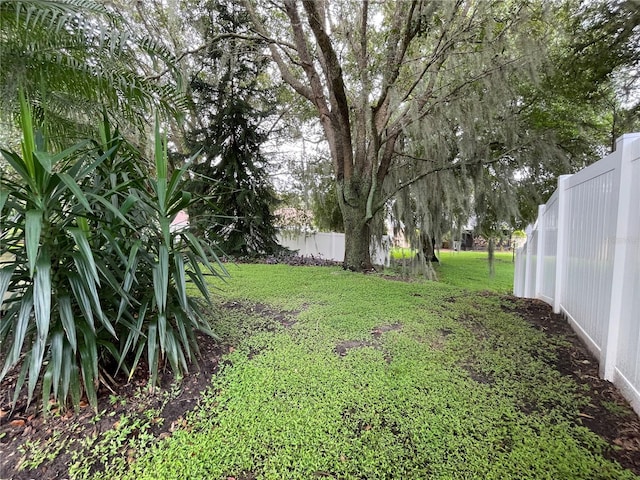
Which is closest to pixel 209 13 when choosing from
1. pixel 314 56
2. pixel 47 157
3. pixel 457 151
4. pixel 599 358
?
pixel 314 56

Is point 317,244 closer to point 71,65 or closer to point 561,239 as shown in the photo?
point 561,239

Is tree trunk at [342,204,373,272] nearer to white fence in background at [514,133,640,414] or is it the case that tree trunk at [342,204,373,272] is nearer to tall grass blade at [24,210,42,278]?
white fence in background at [514,133,640,414]

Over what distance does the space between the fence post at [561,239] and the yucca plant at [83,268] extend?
2.84 metres

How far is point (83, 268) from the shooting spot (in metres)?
1.51

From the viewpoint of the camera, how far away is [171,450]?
1.38 m

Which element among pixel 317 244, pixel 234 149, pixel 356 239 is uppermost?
pixel 234 149

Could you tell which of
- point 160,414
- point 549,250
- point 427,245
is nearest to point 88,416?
point 160,414

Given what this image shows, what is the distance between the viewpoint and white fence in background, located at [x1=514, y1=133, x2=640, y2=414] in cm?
147

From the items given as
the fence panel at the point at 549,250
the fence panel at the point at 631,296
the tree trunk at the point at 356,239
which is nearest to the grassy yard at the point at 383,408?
the fence panel at the point at 631,296

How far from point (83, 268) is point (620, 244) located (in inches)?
105

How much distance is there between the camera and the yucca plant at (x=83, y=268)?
1.42 m

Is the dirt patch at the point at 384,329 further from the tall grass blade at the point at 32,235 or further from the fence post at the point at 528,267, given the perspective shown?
the fence post at the point at 528,267

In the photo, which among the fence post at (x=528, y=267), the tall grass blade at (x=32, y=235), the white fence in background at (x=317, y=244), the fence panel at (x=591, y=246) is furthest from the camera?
the white fence in background at (x=317, y=244)

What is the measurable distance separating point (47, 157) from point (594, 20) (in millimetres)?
6109
